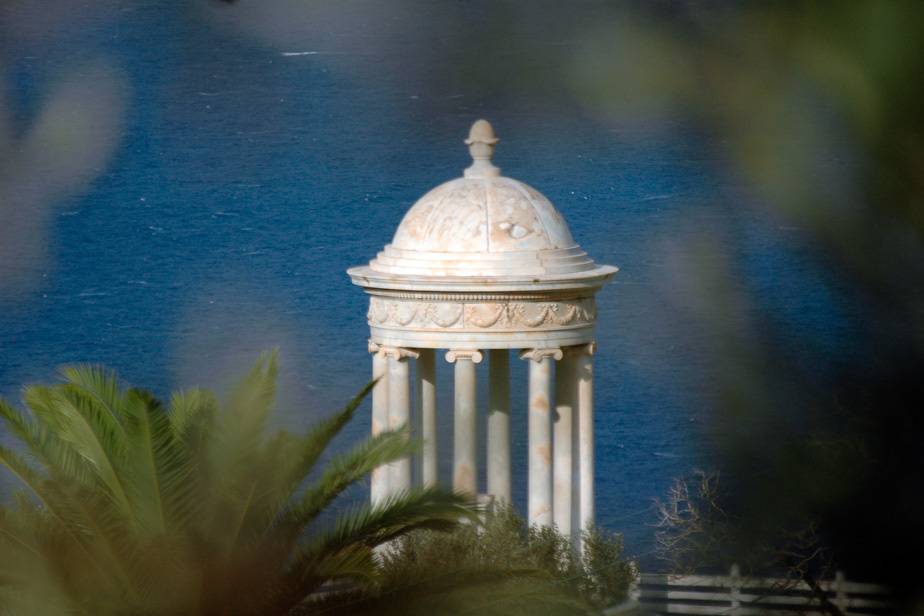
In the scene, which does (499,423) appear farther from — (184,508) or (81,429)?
(184,508)

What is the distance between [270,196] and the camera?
118 ft

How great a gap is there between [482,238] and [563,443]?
2.85m

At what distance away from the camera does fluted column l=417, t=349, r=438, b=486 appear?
19.1 metres

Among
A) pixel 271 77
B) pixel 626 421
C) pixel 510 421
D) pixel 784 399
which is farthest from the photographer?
pixel 626 421

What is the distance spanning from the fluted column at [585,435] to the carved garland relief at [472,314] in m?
0.81

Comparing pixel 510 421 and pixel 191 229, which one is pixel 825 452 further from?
pixel 191 229

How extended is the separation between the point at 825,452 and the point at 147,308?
35.3 m

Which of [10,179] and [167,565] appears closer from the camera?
[10,179]

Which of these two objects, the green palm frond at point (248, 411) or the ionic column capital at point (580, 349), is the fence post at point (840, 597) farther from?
the ionic column capital at point (580, 349)

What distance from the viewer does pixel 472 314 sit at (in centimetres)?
1814

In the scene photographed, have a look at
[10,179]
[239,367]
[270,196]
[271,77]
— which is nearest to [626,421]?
[270,196]

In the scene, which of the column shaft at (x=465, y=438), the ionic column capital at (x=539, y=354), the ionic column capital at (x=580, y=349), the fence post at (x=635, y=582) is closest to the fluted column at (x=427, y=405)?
the column shaft at (x=465, y=438)

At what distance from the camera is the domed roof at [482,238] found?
18.2m

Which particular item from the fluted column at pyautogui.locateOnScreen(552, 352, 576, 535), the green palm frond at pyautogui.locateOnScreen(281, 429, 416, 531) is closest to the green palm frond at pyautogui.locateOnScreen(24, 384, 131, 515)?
the green palm frond at pyautogui.locateOnScreen(281, 429, 416, 531)
